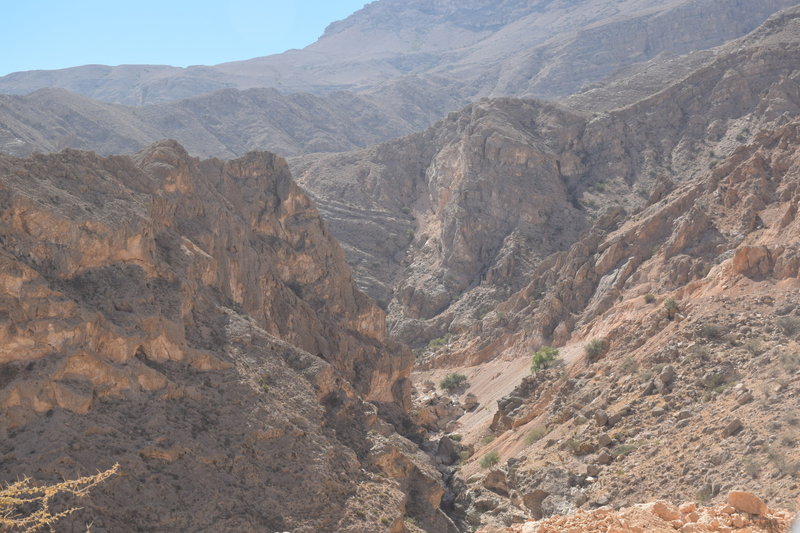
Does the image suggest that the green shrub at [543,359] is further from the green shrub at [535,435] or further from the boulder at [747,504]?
the boulder at [747,504]

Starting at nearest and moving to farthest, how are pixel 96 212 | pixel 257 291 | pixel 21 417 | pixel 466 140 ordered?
pixel 21 417
pixel 96 212
pixel 257 291
pixel 466 140

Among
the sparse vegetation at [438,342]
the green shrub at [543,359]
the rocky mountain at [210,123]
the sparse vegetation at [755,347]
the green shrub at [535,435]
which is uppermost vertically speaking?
the rocky mountain at [210,123]

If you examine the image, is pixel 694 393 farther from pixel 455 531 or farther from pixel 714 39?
pixel 714 39

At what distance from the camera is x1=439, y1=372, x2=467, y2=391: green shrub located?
203 feet

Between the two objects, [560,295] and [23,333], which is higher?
[23,333]

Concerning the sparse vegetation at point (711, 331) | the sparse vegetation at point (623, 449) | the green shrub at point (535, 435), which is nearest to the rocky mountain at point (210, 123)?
the green shrub at point (535, 435)

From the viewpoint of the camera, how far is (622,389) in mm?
37219

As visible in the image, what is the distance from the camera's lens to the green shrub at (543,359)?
51.7 metres

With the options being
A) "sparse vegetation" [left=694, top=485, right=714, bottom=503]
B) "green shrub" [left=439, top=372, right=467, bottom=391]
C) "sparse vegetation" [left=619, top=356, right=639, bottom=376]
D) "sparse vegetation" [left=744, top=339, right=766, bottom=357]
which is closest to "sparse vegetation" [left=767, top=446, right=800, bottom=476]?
Answer: "sparse vegetation" [left=694, top=485, right=714, bottom=503]

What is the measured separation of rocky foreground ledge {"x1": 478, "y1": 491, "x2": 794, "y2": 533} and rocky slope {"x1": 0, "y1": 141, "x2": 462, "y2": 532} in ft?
29.4

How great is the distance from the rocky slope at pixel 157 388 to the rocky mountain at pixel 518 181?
47.0 meters

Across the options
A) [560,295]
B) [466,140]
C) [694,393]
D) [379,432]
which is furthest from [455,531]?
[466,140]

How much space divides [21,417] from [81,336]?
271 centimetres

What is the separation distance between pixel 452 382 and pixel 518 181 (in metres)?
34.3
